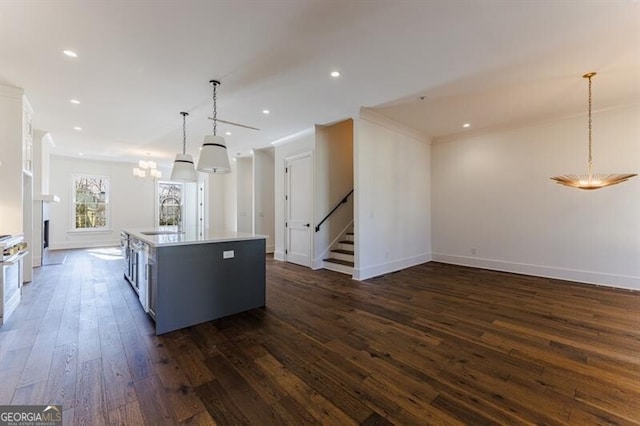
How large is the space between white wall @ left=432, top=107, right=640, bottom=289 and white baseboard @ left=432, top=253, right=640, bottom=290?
14mm

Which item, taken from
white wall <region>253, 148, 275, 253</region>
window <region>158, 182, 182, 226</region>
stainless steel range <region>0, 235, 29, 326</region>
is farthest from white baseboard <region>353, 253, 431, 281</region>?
window <region>158, 182, 182, 226</region>

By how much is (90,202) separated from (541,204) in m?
12.7

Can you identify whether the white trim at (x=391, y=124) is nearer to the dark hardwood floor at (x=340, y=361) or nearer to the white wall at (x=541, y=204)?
the white wall at (x=541, y=204)

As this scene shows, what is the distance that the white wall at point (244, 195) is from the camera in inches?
344

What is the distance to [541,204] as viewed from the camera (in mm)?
5305

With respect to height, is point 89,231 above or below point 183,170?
below

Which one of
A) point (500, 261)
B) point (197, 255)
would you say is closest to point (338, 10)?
point (197, 255)

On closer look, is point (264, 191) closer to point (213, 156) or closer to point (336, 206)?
point (336, 206)

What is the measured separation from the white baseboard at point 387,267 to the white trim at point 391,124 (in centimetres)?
275

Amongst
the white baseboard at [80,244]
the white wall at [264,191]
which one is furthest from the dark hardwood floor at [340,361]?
the white baseboard at [80,244]

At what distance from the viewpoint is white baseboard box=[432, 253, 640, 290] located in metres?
4.50

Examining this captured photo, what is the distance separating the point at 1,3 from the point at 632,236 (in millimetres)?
8358

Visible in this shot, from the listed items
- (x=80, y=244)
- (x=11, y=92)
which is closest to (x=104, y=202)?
(x=80, y=244)

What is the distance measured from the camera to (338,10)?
238 cm
